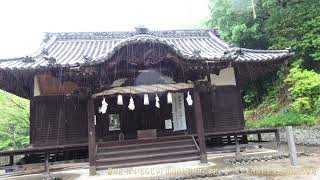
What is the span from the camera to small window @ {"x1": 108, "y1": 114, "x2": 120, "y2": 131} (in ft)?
49.3

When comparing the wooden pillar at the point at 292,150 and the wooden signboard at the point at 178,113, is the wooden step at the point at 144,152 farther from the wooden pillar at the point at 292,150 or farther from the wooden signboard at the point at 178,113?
the wooden pillar at the point at 292,150

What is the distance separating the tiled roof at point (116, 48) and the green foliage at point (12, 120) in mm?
12893

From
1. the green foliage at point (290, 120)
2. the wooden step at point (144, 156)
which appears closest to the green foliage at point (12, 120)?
the wooden step at point (144, 156)

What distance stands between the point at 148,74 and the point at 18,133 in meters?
22.8

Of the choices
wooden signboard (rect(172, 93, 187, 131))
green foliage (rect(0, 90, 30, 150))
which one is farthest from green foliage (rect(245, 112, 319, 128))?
green foliage (rect(0, 90, 30, 150))

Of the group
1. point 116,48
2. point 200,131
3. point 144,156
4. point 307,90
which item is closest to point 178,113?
point 200,131

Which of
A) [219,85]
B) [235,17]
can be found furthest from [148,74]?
[235,17]

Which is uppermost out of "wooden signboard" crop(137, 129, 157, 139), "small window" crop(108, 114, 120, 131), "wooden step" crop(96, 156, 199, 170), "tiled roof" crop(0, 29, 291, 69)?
"tiled roof" crop(0, 29, 291, 69)

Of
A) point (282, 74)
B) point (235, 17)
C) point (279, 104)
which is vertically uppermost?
point (235, 17)

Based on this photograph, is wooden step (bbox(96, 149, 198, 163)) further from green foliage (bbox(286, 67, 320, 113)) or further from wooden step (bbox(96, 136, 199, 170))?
green foliage (bbox(286, 67, 320, 113))

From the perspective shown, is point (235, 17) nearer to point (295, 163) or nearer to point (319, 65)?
point (319, 65)

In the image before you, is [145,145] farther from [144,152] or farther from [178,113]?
[178,113]

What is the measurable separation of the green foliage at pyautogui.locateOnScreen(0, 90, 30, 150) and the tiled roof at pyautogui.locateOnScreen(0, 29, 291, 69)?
12.9 m

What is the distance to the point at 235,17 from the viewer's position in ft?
104
